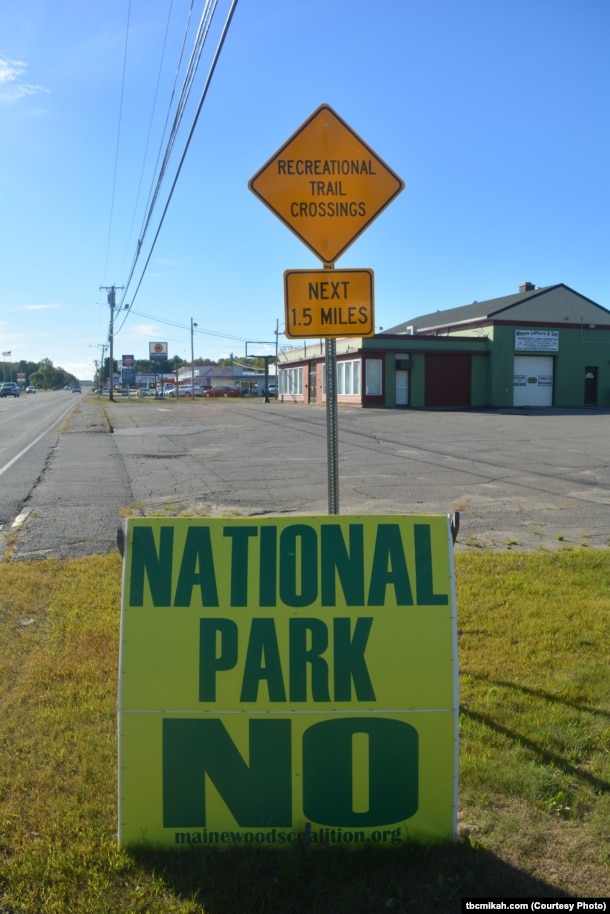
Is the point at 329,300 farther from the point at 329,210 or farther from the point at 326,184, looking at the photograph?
the point at 326,184

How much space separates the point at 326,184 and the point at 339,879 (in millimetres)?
3403

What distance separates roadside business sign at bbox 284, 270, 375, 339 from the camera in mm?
4055

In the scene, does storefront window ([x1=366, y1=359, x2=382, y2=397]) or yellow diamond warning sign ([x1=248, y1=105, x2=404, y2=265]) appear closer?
yellow diamond warning sign ([x1=248, y1=105, x2=404, y2=265])

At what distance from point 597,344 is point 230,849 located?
146 feet

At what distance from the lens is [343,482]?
12.6 metres

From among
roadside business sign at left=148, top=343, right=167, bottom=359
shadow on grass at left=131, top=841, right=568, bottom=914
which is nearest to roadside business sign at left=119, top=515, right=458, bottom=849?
shadow on grass at left=131, top=841, right=568, bottom=914

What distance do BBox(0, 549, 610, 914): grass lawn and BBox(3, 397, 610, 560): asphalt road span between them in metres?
2.98

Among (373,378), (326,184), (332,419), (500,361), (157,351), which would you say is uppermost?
(157,351)

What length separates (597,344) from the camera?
43.1m

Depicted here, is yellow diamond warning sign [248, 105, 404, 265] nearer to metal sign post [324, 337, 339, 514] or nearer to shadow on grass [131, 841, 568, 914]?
metal sign post [324, 337, 339, 514]

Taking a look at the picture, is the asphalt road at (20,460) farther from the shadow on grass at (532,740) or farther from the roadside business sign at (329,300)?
the shadow on grass at (532,740)

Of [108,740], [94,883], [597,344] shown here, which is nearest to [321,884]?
[94,883]

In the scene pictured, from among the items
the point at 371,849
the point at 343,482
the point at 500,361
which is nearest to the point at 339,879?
the point at 371,849

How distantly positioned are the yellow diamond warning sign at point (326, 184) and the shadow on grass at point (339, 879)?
2933 mm
